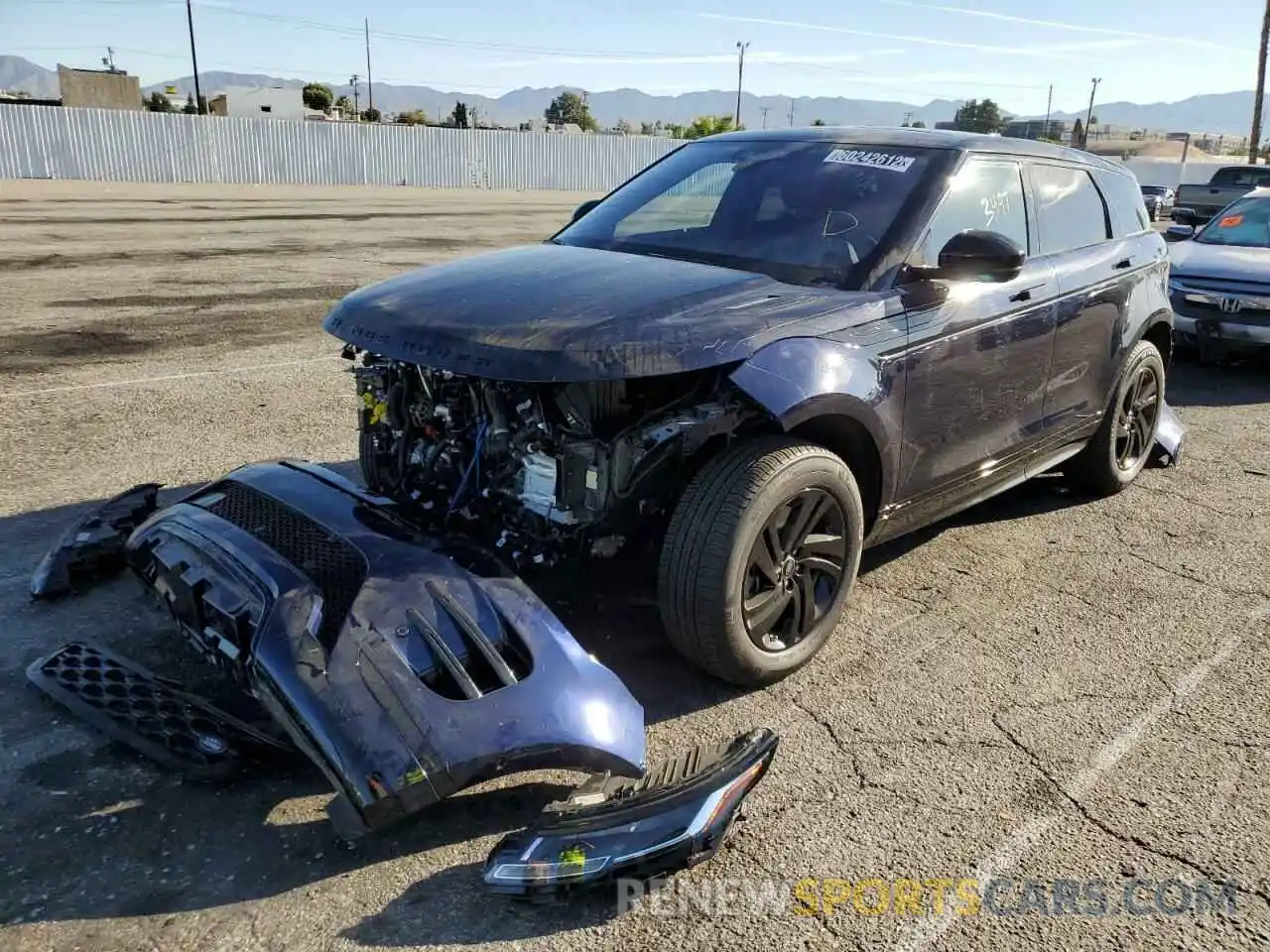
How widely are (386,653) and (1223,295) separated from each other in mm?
8734

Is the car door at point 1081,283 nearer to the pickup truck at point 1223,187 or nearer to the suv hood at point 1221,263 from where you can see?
the suv hood at point 1221,263

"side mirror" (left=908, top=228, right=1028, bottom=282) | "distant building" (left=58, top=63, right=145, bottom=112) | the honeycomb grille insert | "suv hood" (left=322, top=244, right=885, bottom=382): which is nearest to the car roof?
"side mirror" (left=908, top=228, right=1028, bottom=282)

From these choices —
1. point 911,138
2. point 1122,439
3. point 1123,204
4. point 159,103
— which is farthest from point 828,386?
point 159,103

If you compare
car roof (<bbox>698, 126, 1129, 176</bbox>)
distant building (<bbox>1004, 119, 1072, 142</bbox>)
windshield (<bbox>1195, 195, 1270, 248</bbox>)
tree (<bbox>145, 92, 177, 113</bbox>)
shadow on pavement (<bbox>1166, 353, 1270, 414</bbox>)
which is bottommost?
shadow on pavement (<bbox>1166, 353, 1270, 414</bbox>)

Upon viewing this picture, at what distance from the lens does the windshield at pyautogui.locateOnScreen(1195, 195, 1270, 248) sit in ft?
32.1

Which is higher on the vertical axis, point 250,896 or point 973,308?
point 973,308

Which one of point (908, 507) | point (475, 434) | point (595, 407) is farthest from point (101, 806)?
point (908, 507)

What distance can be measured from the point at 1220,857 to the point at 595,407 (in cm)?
219

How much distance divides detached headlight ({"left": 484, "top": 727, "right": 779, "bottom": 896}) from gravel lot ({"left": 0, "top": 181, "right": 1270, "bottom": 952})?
0.13 metres

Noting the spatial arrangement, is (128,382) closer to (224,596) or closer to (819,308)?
(224,596)

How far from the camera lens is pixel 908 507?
402 centimetres

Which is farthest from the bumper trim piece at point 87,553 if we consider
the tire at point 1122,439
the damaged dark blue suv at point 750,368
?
the tire at point 1122,439

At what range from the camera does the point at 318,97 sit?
66812mm

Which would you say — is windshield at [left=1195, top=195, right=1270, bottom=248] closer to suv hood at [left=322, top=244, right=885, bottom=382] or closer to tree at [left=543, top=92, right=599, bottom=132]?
suv hood at [left=322, top=244, right=885, bottom=382]
